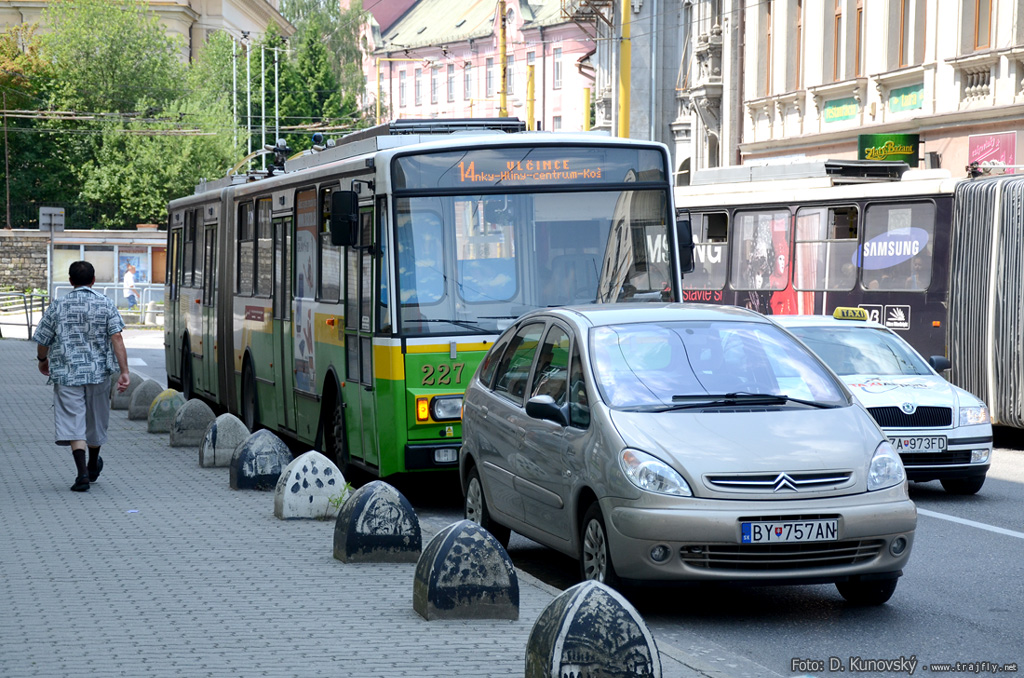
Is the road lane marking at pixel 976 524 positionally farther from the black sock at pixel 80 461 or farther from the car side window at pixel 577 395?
the black sock at pixel 80 461

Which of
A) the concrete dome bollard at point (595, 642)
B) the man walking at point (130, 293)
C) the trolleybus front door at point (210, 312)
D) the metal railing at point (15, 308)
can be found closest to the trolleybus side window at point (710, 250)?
the trolleybus front door at point (210, 312)

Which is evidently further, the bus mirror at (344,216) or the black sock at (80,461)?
the black sock at (80,461)

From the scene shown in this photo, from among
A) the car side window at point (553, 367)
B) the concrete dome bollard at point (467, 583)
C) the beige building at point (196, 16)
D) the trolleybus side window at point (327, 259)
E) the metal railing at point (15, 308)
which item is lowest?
the metal railing at point (15, 308)

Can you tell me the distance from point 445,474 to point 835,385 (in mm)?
4464

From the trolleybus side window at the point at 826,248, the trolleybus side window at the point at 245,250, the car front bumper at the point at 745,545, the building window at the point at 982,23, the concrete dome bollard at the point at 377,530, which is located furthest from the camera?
the building window at the point at 982,23

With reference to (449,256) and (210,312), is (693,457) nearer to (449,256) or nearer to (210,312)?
(449,256)

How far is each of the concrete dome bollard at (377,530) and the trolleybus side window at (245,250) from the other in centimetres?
793

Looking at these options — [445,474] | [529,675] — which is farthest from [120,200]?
[529,675]

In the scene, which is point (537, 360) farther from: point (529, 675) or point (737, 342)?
point (529, 675)

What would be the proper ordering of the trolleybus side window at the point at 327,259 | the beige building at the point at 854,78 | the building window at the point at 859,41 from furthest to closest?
the building window at the point at 859,41, the beige building at the point at 854,78, the trolleybus side window at the point at 327,259

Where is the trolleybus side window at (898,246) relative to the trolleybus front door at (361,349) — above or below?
above

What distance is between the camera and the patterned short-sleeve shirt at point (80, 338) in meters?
11.6

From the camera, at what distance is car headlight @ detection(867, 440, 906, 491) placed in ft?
23.9

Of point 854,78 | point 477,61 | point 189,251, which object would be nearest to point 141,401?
point 189,251
